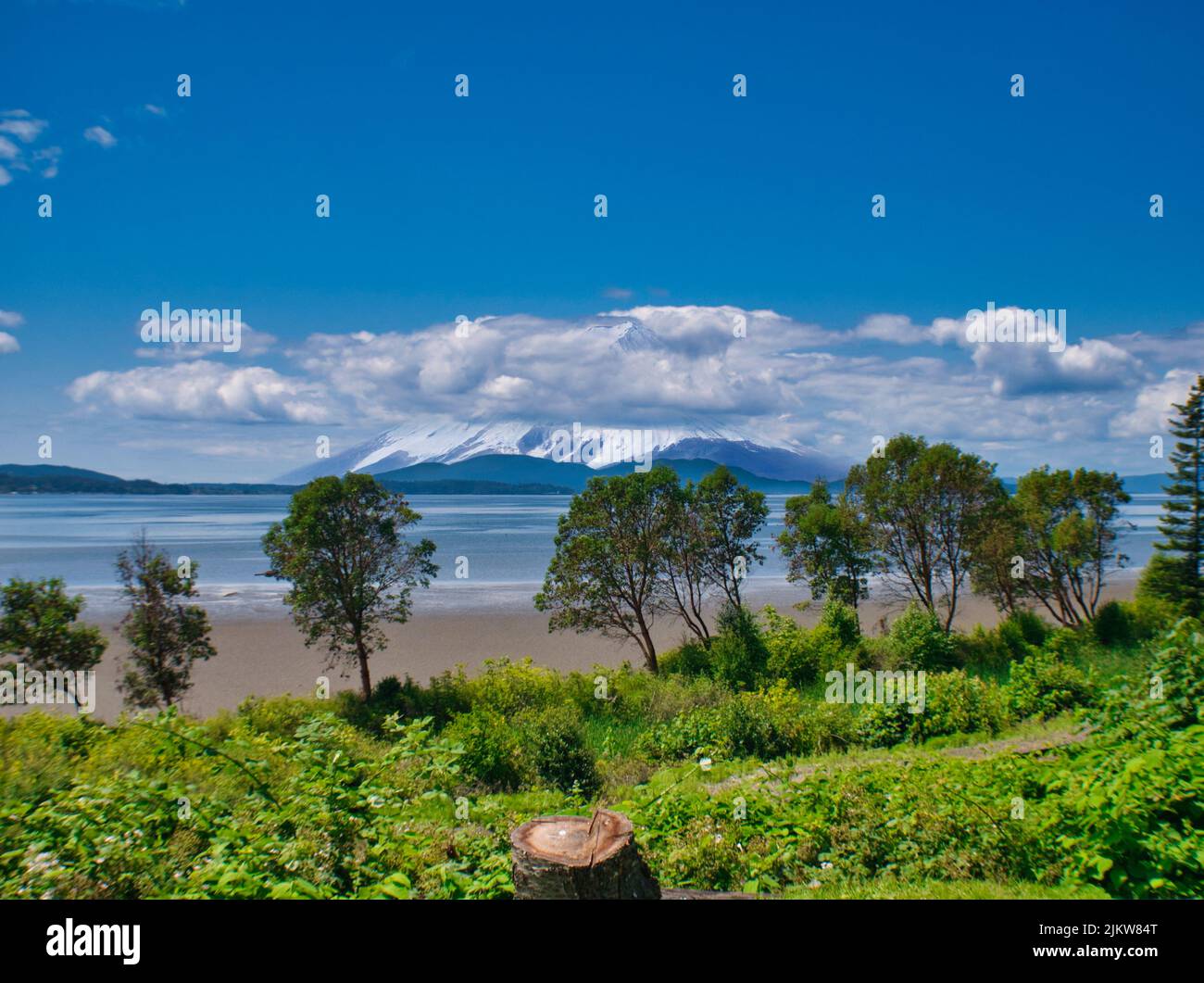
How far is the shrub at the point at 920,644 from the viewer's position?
19125 millimetres

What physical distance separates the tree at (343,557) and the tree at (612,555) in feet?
16.0

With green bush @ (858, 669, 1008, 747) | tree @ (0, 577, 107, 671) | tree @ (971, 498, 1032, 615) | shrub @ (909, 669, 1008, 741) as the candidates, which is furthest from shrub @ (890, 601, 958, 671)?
tree @ (0, 577, 107, 671)

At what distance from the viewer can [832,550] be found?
2567cm

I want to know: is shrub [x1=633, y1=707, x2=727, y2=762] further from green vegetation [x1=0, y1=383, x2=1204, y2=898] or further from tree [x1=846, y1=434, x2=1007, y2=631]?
tree [x1=846, y1=434, x2=1007, y2=631]

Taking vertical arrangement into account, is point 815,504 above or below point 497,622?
above

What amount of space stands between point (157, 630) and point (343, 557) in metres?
4.79

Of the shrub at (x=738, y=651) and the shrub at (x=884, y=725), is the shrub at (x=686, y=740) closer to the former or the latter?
the shrub at (x=884, y=725)

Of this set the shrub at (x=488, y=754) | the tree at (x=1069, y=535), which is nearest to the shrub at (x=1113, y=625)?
the tree at (x=1069, y=535)

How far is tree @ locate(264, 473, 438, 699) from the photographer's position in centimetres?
1855

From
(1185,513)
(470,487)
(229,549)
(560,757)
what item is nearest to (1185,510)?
(1185,513)

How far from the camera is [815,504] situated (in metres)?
26.6
